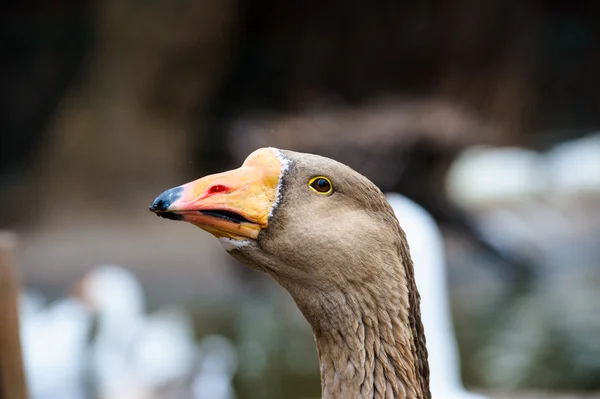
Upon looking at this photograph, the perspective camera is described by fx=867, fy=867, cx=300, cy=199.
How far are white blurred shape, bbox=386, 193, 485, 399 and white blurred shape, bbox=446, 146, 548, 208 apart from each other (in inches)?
367

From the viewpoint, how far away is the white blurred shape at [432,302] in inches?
126

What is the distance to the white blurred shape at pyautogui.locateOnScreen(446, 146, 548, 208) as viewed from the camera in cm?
1311

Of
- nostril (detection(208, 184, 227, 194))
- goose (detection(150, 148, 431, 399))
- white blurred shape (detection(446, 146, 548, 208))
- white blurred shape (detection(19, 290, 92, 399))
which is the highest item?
white blurred shape (detection(446, 146, 548, 208))

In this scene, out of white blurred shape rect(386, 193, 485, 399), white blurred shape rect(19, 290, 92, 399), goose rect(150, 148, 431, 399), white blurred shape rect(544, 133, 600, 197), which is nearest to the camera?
goose rect(150, 148, 431, 399)

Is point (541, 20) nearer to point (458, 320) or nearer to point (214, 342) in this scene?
point (458, 320)

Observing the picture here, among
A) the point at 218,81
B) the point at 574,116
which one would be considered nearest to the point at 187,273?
the point at 218,81

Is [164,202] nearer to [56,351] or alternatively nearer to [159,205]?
[159,205]

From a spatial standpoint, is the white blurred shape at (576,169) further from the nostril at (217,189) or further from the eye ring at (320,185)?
the nostril at (217,189)

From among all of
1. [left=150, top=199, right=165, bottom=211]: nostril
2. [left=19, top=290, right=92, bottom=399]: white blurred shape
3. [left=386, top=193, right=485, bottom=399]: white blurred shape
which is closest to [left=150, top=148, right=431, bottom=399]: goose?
[left=150, top=199, right=165, bottom=211]: nostril

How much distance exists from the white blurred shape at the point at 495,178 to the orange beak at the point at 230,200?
36.0 ft

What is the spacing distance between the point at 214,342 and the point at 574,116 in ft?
45.0

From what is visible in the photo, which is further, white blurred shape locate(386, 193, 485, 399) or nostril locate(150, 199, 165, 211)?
white blurred shape locate(386, 193, 485, 399)

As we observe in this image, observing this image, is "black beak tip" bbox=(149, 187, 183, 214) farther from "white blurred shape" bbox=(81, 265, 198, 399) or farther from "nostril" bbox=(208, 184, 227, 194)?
"white blurred shape" bbox=(81, 265, 198, 399)

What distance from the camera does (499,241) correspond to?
10836mm
